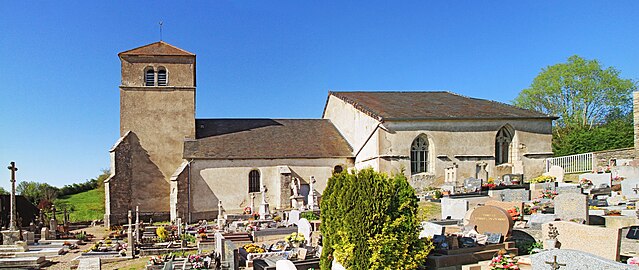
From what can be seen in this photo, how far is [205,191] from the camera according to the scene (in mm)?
29094

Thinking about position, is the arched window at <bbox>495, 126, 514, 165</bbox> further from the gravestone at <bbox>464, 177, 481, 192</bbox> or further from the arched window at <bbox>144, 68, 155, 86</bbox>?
the arched window at <bbox>144, 68, 155, 86</bbox>

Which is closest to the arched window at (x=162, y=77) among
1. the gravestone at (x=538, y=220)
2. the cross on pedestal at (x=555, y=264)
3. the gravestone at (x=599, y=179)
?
the gravestone at (x=538, y=220)

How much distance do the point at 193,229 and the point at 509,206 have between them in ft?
48.1

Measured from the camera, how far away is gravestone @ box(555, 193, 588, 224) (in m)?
14.2

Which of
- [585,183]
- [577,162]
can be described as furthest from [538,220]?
[577,162]

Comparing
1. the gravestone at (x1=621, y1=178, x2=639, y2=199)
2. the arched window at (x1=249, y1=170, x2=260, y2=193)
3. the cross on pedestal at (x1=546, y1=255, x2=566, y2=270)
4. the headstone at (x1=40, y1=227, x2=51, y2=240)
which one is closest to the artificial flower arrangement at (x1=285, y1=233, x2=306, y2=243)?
the cross on pedestal at (x1=546, y1=255, x2=566, y2=270)

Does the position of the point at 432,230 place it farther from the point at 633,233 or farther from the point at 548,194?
the point at 548,194

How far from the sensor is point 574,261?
8.34 meters

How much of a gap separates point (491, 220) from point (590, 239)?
2.80 metres

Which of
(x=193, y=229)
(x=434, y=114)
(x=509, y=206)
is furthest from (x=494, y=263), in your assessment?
(x=434, y=114)

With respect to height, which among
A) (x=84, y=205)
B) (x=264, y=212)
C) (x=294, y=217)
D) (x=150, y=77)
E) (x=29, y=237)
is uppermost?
(x=150, y=77)

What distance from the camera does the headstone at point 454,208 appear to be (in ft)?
56.1

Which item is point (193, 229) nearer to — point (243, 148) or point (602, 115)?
point (243, 148)

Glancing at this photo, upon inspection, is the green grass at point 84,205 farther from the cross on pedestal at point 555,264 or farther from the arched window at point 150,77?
the cross on pedestal at point 555,264
